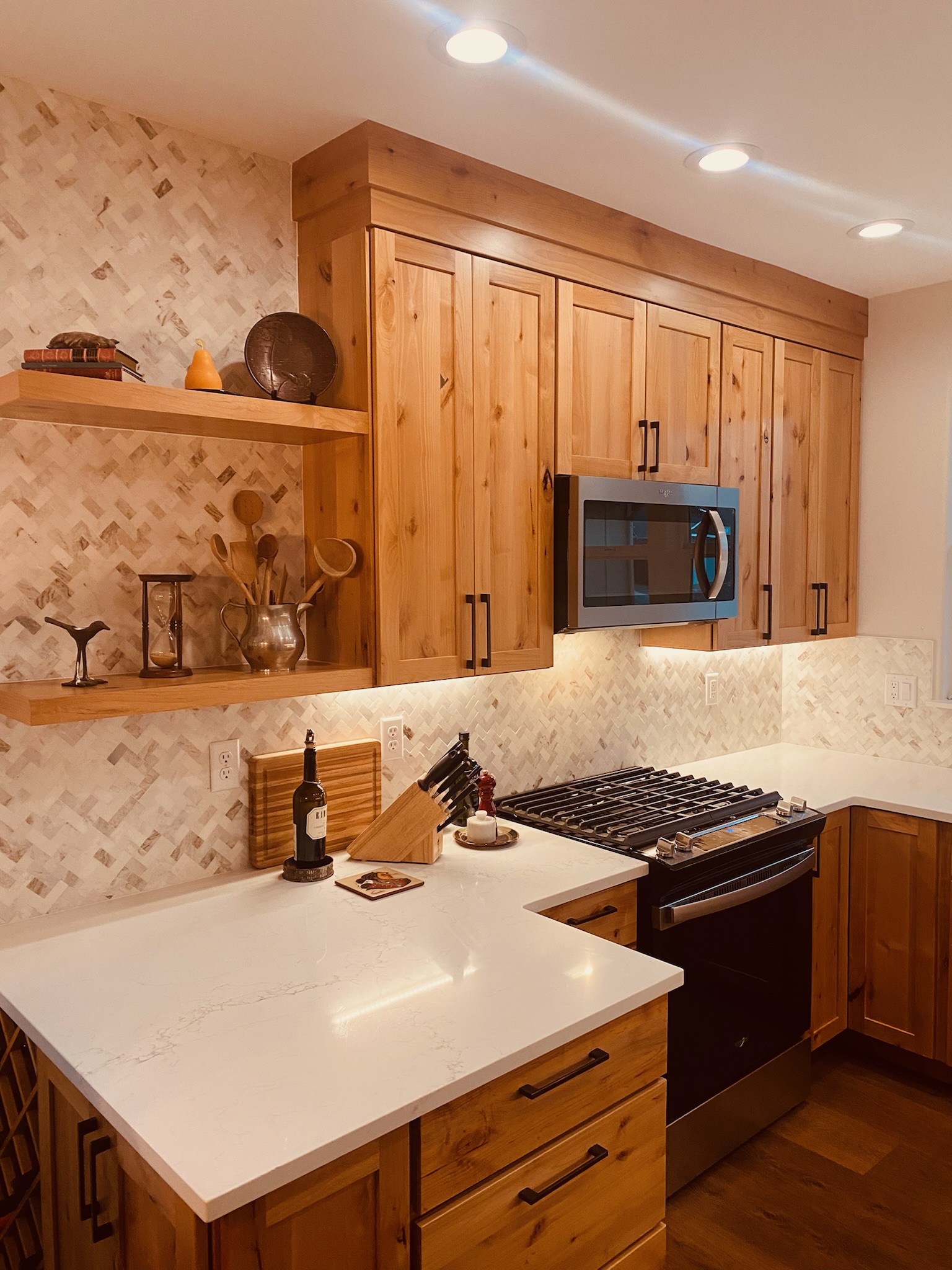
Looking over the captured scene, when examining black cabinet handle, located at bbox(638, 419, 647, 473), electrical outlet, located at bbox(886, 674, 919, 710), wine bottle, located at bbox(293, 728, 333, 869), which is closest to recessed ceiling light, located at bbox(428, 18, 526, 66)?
black cabinet handle, located at bbox(638, 419, 647, 473)

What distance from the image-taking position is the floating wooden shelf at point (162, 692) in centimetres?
164

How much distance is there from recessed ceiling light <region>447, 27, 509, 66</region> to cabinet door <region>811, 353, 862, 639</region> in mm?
1979

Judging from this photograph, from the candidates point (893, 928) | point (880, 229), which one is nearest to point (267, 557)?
point (880, 229)

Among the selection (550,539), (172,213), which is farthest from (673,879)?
(172,213)

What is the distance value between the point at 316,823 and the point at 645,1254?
3.43 feet

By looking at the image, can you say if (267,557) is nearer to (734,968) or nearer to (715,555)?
(715,555)

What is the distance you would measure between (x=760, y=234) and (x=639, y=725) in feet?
5.14

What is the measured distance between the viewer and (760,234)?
108 inches

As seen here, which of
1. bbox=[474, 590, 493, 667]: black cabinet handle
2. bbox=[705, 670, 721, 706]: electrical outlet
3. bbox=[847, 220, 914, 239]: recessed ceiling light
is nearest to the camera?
bbox=[474, 590, 493, 667]: black cabinet handle

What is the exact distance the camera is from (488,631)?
2312mm

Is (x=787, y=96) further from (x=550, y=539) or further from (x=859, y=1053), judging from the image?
(x=859, y=1053)

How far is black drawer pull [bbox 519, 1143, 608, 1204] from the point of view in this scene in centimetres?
147

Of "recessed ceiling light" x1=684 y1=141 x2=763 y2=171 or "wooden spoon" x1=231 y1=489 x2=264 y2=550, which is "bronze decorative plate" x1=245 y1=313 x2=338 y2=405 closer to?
"wooden spoon" x1=231 y1=489 x2=264 y2=550

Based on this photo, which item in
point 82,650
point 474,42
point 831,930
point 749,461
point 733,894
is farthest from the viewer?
point 749,461
